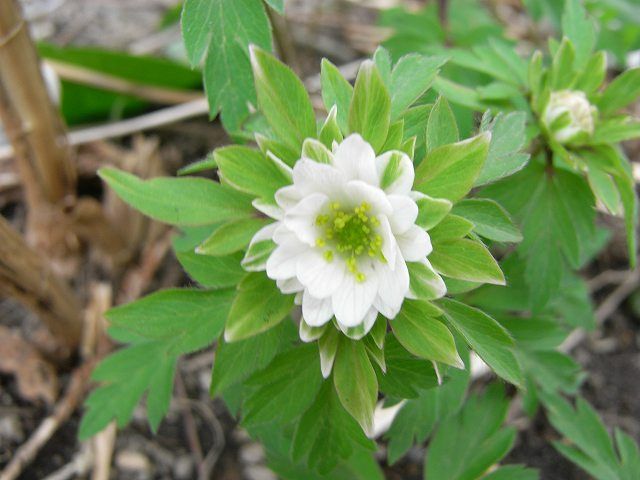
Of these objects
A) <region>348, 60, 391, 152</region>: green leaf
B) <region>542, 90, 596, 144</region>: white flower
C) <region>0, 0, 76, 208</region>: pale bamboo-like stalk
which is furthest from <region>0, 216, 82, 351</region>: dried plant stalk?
<region>542, 90, 596, 144</region>: white flower

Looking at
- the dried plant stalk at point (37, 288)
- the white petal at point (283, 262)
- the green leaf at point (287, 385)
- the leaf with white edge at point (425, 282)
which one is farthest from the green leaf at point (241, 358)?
the dried plant stalk at point (37, 288)

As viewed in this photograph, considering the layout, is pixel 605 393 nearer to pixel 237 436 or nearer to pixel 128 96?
pixel 237 436

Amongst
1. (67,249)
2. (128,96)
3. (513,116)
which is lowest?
(67,249)

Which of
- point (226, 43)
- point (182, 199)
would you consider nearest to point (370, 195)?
point (182, 199)

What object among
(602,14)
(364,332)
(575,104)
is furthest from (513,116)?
(602,14)

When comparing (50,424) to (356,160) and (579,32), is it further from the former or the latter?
(579,32)

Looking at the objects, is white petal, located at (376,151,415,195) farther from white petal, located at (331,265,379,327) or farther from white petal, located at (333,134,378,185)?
white petal, located at (331,265,379,327)

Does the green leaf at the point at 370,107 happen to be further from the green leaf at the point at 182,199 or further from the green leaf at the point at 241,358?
the green leaf at the point at 241,358
